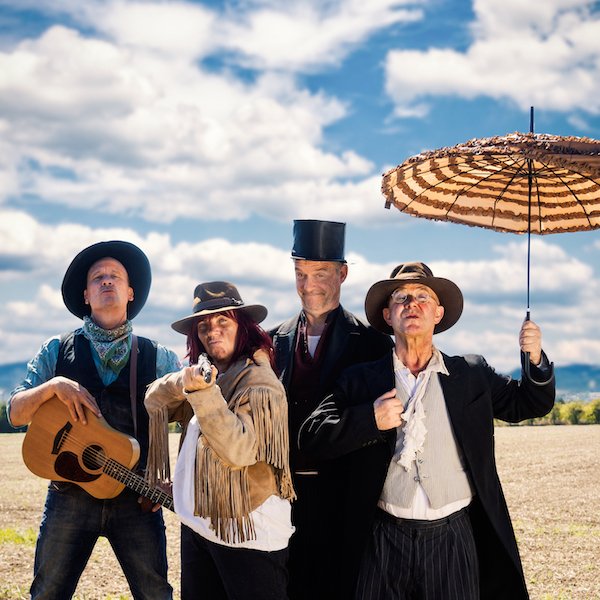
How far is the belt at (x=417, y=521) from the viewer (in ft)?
11.8

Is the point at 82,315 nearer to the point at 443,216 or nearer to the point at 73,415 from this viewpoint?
the point at 73,415

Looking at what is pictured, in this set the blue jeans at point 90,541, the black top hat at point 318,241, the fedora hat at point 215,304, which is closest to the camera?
the fedora hat at point 215,304

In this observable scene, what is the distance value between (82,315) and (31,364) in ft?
1.31

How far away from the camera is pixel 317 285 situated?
4844 mm

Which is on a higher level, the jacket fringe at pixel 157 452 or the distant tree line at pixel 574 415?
the jacket fringe at pixel 157 452

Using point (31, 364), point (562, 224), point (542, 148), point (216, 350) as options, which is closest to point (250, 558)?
point (216, 350)

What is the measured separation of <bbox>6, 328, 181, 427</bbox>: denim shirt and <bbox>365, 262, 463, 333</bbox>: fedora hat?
3.69ft

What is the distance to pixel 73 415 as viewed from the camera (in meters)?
4.43

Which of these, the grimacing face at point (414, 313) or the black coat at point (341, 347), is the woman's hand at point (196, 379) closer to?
the grimacing face at point (414, 313)

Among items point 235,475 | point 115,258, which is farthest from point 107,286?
point 235,475

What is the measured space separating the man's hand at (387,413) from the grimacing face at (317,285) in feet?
3.95

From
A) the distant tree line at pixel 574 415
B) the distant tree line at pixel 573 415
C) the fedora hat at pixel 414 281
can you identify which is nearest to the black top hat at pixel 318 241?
the fedora hat at pixel 414 281

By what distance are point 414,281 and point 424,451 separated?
0.78 metres

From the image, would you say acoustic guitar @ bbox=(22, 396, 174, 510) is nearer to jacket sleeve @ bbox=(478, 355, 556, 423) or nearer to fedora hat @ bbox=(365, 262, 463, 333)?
fedora hat @ bbox=(365, 262, 463, 333)
